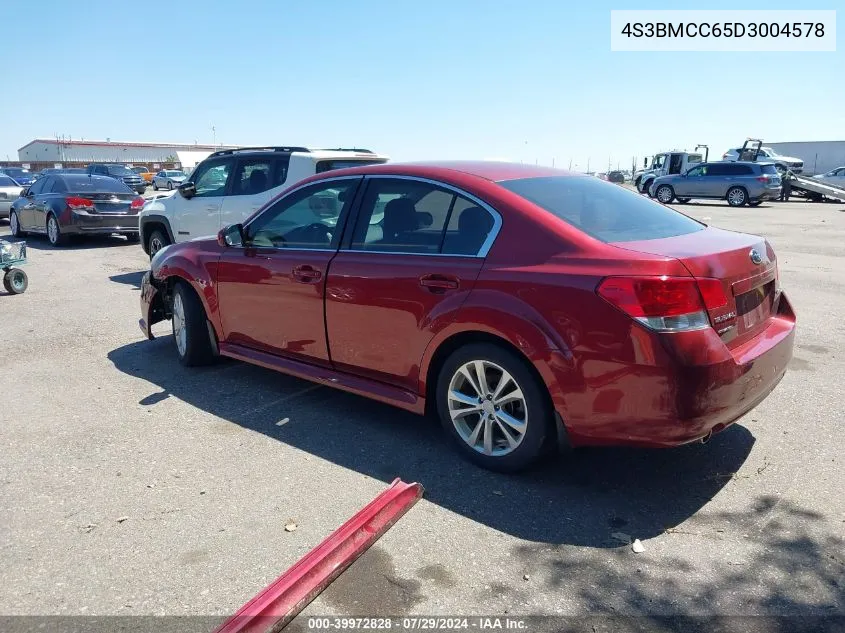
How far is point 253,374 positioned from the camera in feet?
19.4

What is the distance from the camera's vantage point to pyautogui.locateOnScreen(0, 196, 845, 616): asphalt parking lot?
9.68ft

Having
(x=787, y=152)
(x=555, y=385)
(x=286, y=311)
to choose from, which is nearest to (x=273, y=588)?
(x=555, y=385)

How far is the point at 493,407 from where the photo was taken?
155 inches

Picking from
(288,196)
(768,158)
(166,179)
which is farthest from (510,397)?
(166,179)

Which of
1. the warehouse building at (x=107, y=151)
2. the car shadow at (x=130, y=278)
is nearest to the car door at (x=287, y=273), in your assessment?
the car shadow at (x=130, y=278)

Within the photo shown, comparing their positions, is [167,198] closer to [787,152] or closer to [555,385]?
[555,385]

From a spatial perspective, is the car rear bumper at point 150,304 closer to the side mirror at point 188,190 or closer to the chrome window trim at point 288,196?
the chrome window trim at point 288,196

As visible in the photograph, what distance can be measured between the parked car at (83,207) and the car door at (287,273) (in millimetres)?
10432

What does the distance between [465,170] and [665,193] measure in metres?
28.0

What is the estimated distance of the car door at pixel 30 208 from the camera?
1562 centimetres

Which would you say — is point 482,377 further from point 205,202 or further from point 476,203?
point 205,202

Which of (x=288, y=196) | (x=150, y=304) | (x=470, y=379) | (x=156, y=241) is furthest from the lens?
(x=156, y=241)

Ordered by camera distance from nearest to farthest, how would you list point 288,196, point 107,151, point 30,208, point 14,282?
1. point 288,196
2. point 14,282
3. point 30,208
4. point 107,151

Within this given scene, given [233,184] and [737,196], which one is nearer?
[233,184]
